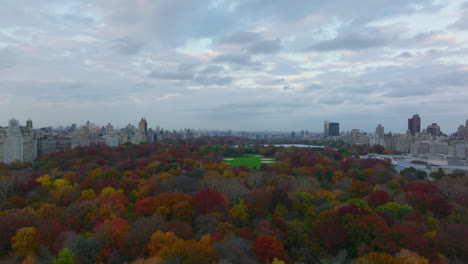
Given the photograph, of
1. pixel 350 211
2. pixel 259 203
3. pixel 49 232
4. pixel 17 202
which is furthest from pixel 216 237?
pixel 17 202

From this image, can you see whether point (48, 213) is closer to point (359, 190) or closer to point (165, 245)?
point (165, 245)

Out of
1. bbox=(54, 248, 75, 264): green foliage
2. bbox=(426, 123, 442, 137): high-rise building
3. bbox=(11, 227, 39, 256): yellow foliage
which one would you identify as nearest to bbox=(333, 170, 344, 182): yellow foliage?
bbox=(54, 248, 75, 264): green foliage

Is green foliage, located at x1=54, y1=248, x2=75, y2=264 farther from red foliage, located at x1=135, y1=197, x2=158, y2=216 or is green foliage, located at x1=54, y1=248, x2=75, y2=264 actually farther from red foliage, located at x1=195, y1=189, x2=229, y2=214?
red foliage, located at x1=195, y1=189, x2=229, y2=214

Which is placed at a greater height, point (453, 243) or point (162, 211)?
point (162, 211)

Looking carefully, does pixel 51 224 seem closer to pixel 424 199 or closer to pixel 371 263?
pixel 371 263

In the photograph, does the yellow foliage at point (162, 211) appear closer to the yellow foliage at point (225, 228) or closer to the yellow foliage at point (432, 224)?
the yellow foliage at point (225, 228)
